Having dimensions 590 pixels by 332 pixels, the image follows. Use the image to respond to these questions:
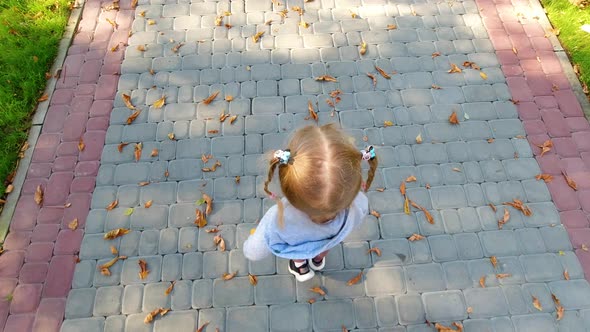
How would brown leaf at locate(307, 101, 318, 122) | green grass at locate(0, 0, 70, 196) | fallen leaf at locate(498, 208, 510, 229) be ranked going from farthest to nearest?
brown leaf at locate(307, 101, 318, 122), green grass at locate(0, 0, 70, 196), fallen leaf at locate(498, 208, 510, 229)

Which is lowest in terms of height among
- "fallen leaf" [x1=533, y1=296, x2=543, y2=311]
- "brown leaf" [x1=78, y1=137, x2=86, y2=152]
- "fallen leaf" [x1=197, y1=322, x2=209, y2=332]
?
"fallen leaf" [x1=533, y1=296, x2=543, y2=311]

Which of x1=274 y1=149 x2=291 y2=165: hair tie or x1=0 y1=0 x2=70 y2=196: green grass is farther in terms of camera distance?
x1=0 y1=0 x2=70 y2=196: green grass

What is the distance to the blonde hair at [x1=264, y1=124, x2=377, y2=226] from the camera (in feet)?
6.38

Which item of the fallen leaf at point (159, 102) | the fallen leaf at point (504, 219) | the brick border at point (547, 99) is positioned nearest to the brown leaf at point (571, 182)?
the brick border at point (547, 99)

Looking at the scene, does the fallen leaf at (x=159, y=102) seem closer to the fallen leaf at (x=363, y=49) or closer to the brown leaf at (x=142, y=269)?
the brown leaf at (x=142, y=269)

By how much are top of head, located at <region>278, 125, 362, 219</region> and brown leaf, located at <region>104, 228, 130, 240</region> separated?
72.8 inches

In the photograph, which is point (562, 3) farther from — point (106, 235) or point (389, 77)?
point (106, 235)

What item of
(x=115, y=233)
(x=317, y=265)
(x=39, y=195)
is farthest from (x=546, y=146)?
(x=39, y=195)

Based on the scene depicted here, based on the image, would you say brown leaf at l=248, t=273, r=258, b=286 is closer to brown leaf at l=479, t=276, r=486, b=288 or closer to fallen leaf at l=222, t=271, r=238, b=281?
fallen leaf at l=222, t=271, r=238, b=281

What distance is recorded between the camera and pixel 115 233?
3.35m

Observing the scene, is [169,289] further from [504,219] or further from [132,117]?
[504,219]

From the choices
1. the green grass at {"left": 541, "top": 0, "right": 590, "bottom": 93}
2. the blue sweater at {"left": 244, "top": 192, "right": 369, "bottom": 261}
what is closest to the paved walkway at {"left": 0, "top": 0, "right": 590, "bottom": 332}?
the green grass at {"left": 541, "top": 0, "right": 590, "bottom": 93}

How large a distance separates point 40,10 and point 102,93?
1.41 m

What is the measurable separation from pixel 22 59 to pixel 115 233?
7.28ft
